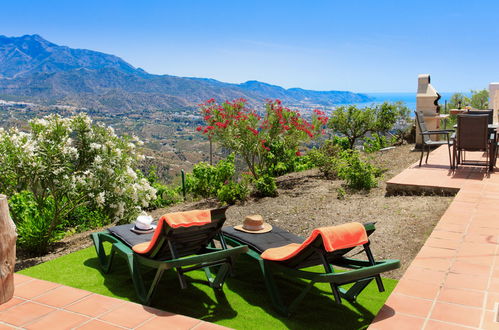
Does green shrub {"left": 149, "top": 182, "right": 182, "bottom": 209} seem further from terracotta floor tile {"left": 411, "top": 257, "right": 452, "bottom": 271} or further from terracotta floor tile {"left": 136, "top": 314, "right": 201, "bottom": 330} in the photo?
terracotta floor tile {"left": 411, "top": 257, "right": 452, "bottom": 271}

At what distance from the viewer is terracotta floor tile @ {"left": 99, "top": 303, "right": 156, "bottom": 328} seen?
9.59ft

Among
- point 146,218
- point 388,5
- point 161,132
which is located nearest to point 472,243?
point 146,218

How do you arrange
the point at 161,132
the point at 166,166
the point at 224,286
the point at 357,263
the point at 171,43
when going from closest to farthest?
the point at 357,263, the point at 224,286, the point at 166,166, the point at 171,43, the point at 161,132

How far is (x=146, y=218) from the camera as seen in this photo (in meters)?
4.33

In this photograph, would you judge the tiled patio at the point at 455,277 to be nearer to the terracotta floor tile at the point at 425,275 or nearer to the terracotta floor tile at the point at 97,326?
the terracotta floor tile at the point at 425,275

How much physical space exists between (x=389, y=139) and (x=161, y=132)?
268 feet

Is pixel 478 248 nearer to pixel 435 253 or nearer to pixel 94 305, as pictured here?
pixel 435 253

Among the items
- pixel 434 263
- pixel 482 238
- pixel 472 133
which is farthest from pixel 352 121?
pixel 434 263

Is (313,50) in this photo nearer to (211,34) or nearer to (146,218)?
(211,34)

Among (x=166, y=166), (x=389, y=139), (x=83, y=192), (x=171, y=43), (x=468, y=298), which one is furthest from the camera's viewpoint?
(x=171, y=43)

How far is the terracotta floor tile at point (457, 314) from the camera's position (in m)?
2.66

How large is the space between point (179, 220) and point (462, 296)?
209 centimetres

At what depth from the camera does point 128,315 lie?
304 cm

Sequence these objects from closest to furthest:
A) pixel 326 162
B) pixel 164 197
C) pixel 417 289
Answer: pixel 417 289, pixel 326 162, pixel 164 197
